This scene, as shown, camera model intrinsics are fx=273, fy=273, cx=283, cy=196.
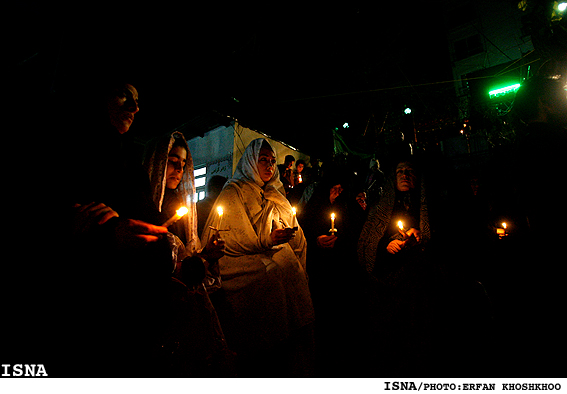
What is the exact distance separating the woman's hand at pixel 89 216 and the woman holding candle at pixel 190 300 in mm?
448

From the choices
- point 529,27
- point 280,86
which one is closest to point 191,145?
point 280,86

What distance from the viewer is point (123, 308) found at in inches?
60.7

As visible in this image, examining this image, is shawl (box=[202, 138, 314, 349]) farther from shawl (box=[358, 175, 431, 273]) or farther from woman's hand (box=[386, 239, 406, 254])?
woman's hand (box=[386, 239, 406, 254])

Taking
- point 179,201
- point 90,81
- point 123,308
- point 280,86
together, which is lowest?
point 123,308

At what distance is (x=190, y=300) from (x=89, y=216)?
1.24m

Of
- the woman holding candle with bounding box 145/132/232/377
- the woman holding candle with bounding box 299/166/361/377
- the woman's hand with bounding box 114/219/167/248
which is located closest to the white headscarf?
the woman holding candle with bounding box 299/166/361/377

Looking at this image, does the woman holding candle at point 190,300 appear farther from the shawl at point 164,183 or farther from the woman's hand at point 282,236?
the woman's hand at point 282,236

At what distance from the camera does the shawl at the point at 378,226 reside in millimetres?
4215

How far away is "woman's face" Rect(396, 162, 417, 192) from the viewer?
4.59 m

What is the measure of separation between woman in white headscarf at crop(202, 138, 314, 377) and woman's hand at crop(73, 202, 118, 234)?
165cm

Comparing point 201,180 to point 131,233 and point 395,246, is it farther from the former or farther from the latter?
point 131,233

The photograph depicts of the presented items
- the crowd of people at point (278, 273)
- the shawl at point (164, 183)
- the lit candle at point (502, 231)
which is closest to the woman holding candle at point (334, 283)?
the crowd of people at point (278, 273)

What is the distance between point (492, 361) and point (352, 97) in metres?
9.81
